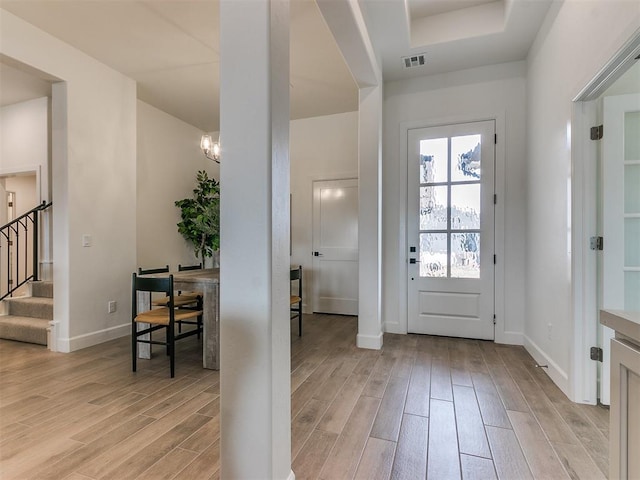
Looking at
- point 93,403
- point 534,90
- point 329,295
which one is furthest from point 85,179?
point 534,90

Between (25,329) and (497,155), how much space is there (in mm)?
5551

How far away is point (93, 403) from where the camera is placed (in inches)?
85.4

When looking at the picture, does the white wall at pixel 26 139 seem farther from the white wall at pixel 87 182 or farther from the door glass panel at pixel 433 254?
the door glass panel at pixel 433 254

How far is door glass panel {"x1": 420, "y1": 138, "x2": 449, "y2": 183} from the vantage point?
365 cm

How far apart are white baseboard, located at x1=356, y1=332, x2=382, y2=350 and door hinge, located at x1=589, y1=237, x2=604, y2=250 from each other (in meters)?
1.95

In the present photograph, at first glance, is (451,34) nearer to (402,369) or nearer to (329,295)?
(402,369)

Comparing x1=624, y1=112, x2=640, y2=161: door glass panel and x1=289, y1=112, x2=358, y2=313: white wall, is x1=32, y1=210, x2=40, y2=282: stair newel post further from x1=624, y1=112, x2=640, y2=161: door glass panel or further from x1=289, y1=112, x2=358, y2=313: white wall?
x1=624, y1=112, x2=640, y2=161: door glass panel

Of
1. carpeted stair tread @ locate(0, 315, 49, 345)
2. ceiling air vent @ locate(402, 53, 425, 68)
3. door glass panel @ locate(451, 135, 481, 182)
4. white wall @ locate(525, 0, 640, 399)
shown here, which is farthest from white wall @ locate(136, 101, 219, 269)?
white wall @ locate(525, 0, 640, 399)

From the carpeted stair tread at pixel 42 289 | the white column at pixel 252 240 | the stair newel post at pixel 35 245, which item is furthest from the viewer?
the stair newel post at pixel 35 245

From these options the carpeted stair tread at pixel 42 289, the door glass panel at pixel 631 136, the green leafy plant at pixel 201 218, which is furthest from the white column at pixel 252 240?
the carpeted stair tread at pixel 42 289

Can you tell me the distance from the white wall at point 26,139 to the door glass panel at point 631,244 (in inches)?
237

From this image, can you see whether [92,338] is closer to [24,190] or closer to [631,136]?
[24,190]

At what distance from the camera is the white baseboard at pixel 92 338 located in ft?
10.5

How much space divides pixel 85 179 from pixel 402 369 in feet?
12.3
